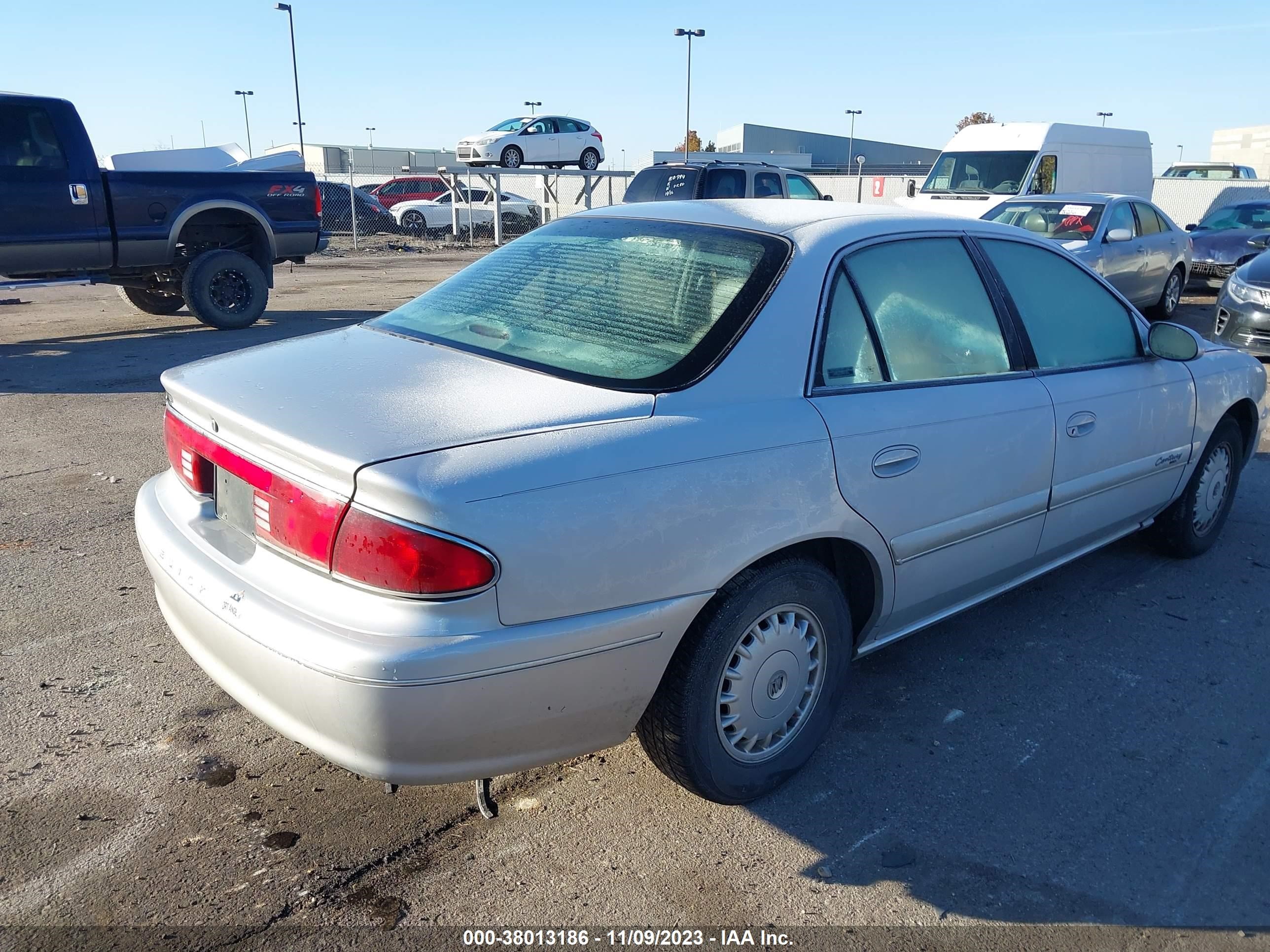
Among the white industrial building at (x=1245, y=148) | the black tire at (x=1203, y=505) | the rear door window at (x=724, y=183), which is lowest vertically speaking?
the black tire at (x=1203, y=505)

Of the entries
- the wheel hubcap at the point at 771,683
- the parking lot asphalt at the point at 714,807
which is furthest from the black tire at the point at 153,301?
the wheel hubcap at the point at 771,683

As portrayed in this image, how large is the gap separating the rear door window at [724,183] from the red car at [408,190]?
17690 mm

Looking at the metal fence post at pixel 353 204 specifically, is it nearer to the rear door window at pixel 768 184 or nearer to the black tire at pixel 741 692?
the rear door window at pixel 768 184

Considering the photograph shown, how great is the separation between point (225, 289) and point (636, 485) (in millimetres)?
9956

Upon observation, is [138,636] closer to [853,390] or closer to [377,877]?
[377,877]

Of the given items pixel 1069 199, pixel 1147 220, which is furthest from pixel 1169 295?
Answer: pixel 1069 199

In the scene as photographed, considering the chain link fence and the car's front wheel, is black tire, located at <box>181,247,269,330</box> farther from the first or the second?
the chain link fence

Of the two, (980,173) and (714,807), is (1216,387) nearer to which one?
(714,807)

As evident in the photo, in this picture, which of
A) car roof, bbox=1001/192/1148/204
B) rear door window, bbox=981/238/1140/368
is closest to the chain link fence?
car roof, bbox=1001/192/1148/204

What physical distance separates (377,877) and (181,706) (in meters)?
1.16

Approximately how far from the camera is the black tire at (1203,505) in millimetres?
4695

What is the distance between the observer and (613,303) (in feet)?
9.98

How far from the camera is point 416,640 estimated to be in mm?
2193

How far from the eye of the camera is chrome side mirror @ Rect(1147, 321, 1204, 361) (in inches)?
162
